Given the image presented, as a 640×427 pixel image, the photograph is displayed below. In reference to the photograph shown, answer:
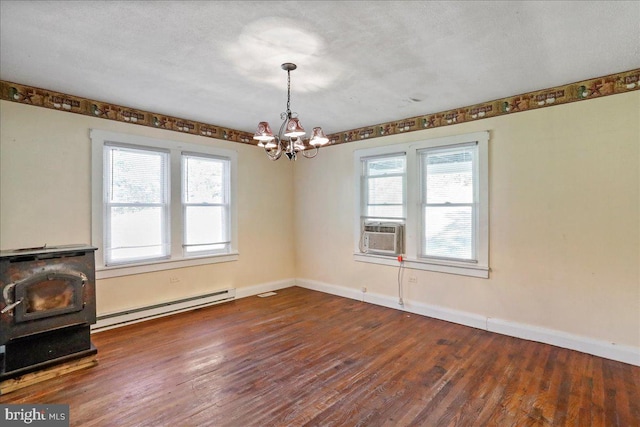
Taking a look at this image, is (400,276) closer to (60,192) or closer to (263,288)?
(263,288)

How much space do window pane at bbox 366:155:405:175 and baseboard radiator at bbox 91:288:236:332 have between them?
290 centimetres

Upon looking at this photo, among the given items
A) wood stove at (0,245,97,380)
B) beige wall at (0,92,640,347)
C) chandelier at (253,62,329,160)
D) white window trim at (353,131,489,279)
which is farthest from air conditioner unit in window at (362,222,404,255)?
wood stove at (0,245,97,380)

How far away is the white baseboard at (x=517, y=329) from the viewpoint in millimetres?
3113

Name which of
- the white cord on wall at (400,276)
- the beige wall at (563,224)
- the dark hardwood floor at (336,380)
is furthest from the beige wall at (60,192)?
the beige wall at (563,224)

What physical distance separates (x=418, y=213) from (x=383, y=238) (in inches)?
25.1

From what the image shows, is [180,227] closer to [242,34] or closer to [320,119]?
[320,119]

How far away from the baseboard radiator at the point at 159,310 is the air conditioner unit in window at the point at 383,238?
88.7 inches

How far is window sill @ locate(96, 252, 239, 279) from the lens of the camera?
13.0 ft

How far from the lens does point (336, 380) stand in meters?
2.76

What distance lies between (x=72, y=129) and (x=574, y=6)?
15.4 ft

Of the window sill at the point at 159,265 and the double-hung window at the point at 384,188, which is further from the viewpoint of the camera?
the double-hung window at the point at 384,188

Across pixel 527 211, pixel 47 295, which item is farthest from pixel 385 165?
pixel 47 295

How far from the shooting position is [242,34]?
2.37 m

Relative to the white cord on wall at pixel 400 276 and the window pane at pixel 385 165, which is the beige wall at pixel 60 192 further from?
the white cord on wall at pixel 400 276
